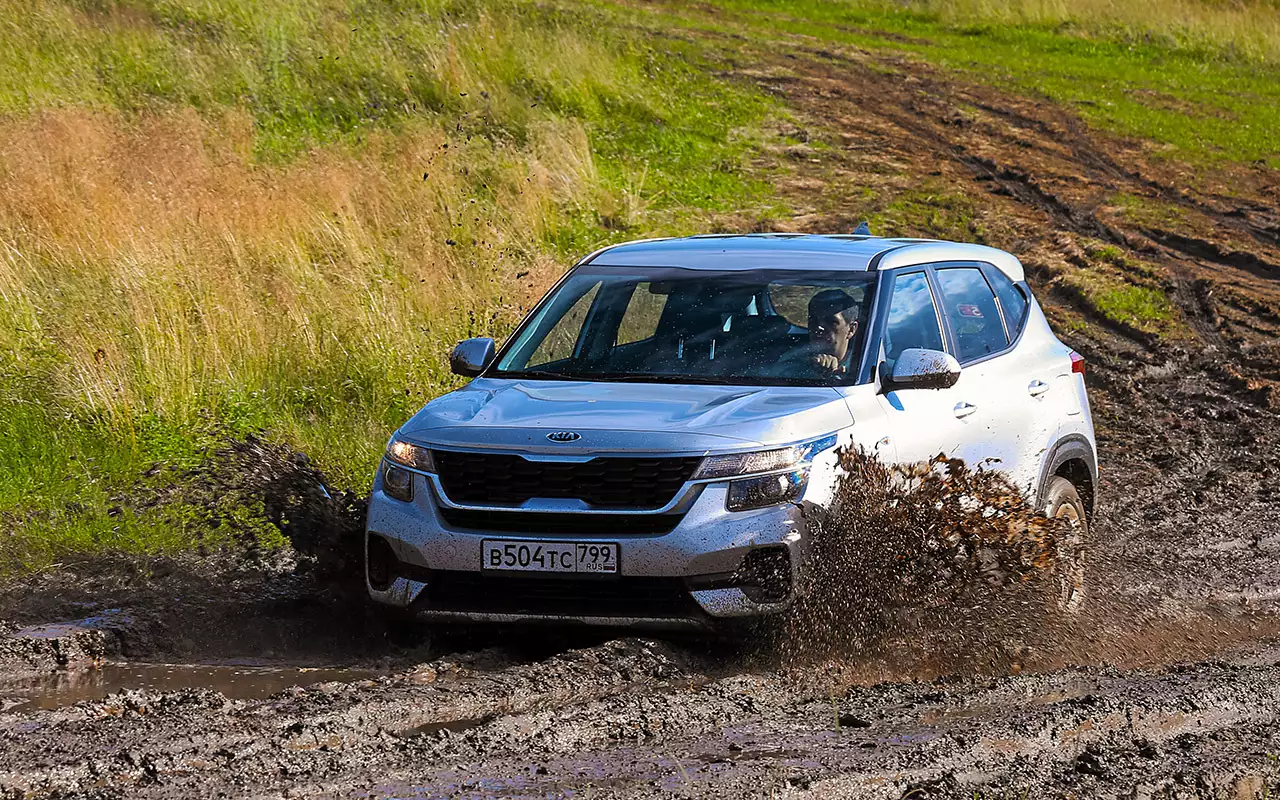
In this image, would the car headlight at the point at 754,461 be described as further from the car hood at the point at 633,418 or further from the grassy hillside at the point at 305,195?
the grassy hillside at the point at 305,195

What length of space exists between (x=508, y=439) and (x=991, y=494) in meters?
1.98

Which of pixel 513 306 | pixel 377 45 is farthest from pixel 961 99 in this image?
pixel 513 306

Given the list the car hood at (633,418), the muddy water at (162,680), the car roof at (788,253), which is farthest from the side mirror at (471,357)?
the muddy water at (162,680)

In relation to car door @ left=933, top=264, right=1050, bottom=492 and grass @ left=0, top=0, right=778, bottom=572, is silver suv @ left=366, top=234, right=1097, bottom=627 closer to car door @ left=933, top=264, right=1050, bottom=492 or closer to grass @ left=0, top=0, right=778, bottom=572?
car door @ left=933, top=264, right=1050, bottom=492

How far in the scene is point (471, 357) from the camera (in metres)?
6.89

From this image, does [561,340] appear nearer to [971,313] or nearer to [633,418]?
[633,418]

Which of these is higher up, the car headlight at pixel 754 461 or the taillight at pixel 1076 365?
the car headlight at pixel 754 461

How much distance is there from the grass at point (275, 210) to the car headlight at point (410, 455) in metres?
2.27

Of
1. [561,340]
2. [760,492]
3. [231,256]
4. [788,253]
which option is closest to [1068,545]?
[788,253]

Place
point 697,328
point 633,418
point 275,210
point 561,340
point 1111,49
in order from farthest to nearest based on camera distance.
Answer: point 1111,49 < point 275,210 < point 561,340 < point 697,328 < point 633,418

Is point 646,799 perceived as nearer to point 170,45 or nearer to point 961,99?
point 170,45

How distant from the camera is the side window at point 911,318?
6.62m

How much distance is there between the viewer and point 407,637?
621 cm

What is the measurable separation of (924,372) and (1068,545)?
1.26 metres
